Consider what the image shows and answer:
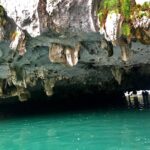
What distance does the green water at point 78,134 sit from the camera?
42.2 ft

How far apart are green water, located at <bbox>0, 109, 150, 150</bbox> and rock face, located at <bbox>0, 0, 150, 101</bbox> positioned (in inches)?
104

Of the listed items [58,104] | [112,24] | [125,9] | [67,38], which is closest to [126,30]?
[112,24]

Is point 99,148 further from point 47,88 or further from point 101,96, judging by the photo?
point 101,96

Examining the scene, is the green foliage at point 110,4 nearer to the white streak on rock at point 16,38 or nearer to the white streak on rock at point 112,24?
the white streak on rock at point 112,24

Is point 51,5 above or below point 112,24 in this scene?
above

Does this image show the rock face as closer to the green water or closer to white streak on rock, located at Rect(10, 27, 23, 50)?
white streak on rock, located at Rect(10, 27, 23, 50)

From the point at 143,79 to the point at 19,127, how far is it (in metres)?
10.1

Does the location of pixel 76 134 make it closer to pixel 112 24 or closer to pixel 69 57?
pixel 69 57

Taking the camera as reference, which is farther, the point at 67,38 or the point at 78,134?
the point at 67,38

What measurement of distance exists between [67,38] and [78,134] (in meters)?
3.69

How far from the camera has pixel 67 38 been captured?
15.8 meters

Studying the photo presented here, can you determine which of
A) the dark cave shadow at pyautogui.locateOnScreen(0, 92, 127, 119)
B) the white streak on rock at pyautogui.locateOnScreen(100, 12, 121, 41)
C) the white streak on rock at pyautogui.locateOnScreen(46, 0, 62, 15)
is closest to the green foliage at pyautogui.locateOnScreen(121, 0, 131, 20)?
the white streak on rock at pyautogui.locateOnScreen(100, 12, 121, 41)

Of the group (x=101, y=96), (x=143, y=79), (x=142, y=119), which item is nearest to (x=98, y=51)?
(x=142, y=119)

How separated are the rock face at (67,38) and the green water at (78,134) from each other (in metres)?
2.65
